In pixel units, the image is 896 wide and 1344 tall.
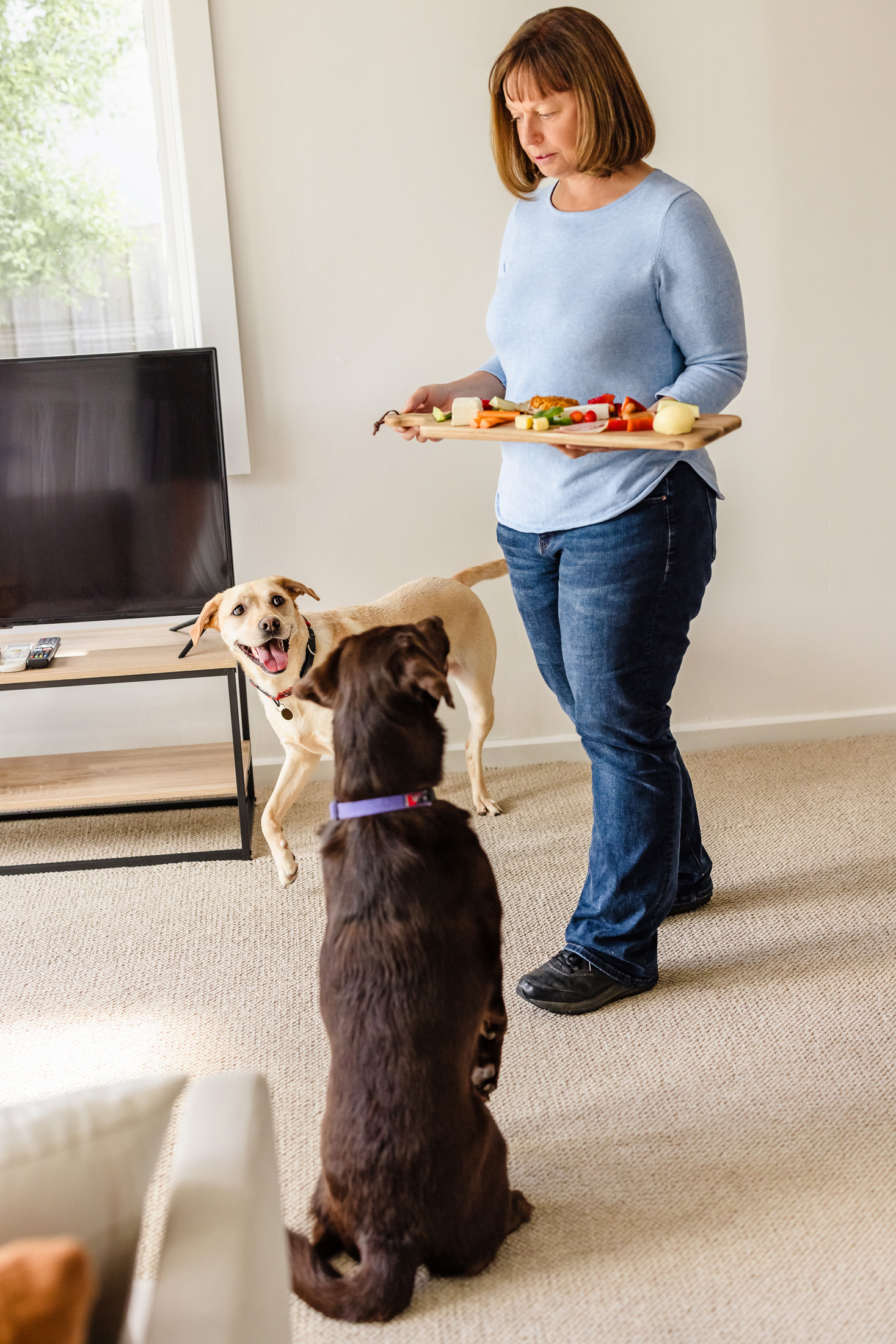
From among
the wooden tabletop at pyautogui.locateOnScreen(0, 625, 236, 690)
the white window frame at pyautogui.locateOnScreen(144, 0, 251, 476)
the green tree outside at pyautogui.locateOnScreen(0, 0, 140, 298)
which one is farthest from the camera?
the green tree outside at pyautogui.locateOnScreen(0, 0, 140, 298)

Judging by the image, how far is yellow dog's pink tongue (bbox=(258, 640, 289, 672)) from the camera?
7.40 ft

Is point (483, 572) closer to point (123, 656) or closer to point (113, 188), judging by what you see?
point (123, 656)

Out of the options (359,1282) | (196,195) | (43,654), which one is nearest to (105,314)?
(196,195)

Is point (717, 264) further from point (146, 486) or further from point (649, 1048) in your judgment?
point (146, 486)

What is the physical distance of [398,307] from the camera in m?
2.76

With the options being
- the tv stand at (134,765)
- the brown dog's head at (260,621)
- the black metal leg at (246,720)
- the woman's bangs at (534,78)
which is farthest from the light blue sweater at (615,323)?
the black metal leg at (246,720)

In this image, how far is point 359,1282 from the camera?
125 cm

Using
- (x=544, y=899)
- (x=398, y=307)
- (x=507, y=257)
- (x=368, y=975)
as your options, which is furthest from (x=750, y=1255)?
(x=398, y=307)

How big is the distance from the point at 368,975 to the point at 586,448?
84 centimetres

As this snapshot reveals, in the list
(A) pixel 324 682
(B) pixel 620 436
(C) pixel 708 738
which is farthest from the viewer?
(C) pixel 708 738

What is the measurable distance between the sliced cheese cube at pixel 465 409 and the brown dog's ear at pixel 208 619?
2.38 ft

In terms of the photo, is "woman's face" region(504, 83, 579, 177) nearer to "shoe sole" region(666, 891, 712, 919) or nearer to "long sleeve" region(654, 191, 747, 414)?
"long sleeve" region(654, 191, 747, 414)

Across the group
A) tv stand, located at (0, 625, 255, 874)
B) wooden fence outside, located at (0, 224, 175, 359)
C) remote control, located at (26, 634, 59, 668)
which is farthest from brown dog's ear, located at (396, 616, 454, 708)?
wooden fence outside, located at (0, 224, 175, 359)

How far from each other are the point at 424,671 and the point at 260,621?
3.39 ft
